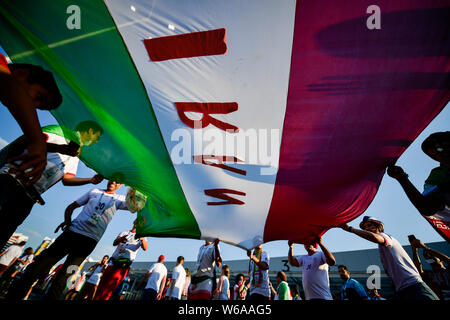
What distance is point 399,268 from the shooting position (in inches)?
68.9

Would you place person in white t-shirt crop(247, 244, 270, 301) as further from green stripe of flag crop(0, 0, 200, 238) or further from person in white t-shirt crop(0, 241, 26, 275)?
person in white t-shirt crop(0, 241, 26, 275)

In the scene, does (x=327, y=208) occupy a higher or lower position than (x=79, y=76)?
lower

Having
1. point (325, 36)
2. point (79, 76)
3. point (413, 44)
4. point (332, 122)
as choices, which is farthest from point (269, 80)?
point (79, 76)

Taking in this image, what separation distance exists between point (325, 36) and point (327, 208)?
1.70 metres

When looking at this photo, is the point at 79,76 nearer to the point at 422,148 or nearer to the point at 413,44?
the point at 413,44

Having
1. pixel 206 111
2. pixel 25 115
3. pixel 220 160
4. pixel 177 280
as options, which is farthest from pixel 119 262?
pixel 25 115

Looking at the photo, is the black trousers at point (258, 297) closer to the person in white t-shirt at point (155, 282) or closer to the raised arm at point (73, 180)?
the person in white t-shirt at point (155, 282)

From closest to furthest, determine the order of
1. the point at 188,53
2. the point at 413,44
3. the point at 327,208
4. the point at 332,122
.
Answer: the point at 413,44 → the point at 188,53 → the point at 332,122 → the point at 327,208

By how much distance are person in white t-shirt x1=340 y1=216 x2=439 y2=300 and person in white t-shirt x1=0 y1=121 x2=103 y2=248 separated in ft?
8.50

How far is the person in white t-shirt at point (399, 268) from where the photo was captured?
1627 millimetres

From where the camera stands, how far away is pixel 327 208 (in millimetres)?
2045

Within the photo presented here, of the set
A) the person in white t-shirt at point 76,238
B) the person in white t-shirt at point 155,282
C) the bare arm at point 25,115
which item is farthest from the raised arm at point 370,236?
the person in white t-shirt at point 155,282

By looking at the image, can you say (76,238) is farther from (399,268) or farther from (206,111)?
(399,268)
